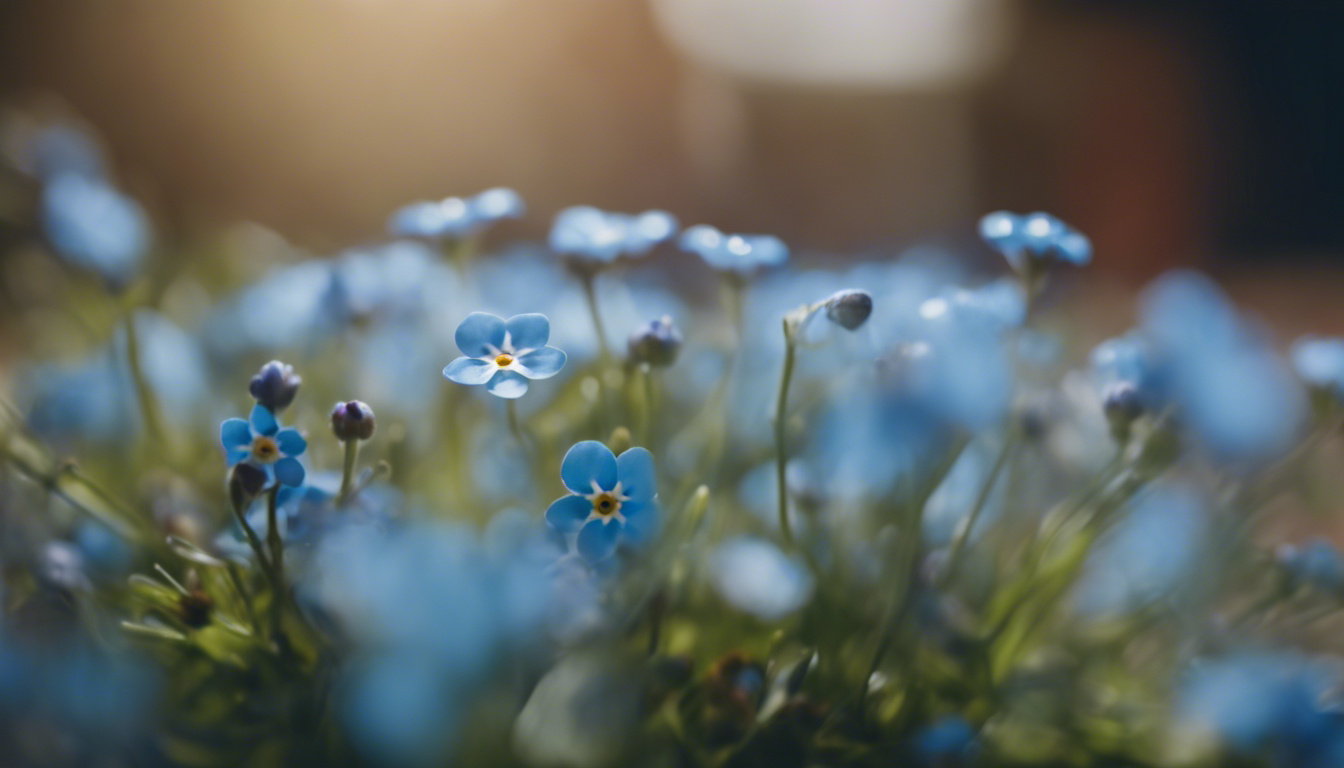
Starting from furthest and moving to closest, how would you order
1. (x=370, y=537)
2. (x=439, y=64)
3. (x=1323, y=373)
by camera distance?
(x=439, y=64)
(x=1323, y=373)
(x=370, y=537)

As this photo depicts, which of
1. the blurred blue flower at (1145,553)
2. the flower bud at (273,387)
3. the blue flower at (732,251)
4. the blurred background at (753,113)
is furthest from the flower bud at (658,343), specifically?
the blurred background at (753,113)

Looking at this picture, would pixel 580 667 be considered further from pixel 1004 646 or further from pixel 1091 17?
pixel 1091 17

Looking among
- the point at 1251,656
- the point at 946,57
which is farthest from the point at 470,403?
the point at 946,57

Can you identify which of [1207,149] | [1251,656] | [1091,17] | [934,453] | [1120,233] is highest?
[1091,17]

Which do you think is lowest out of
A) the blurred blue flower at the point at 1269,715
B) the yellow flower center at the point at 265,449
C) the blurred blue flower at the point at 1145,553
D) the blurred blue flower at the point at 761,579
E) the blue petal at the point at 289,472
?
the blurred blue flower at the point at 1269,715

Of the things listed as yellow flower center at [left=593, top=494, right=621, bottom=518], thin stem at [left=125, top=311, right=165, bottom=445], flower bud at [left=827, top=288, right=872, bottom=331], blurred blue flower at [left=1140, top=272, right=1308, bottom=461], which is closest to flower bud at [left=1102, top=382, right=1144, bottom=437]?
blurred blue flower at [left=1140, top=272, right=1308, bottom=461]

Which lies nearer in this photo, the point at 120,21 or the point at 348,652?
the point at 348,652

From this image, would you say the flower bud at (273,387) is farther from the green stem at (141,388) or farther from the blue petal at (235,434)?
the green stem at (141,388)
